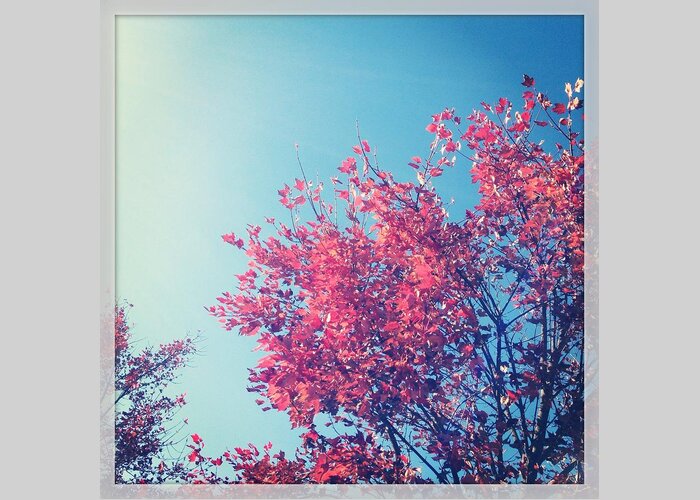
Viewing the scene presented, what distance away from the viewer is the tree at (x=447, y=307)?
3.13 meters

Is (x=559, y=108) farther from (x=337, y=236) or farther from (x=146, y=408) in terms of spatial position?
(x=146, y=408)

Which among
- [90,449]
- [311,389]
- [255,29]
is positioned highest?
[255,29]

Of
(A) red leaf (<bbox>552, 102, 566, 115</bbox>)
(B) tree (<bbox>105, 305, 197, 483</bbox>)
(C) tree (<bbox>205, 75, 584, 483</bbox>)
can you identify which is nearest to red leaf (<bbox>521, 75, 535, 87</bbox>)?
(C) tree (<bbox>205, 75, 584, 483</bbox>)

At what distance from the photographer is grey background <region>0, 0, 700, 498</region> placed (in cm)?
316

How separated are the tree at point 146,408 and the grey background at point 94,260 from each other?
Answer: 119 millimetres

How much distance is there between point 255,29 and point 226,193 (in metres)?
0.80

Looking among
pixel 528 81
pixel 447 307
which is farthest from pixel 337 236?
pixel 528 81

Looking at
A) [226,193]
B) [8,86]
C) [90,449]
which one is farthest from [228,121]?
[90,449]

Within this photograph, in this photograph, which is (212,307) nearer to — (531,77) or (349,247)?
(349,247)

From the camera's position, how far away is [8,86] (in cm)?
324

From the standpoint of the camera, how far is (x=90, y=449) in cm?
323

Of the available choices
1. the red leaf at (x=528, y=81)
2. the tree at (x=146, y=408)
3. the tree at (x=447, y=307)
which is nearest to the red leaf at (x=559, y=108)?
the tree at (x=447, y=307)

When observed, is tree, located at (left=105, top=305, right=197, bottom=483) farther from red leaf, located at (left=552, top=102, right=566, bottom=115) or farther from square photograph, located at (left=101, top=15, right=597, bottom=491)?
red leaf, located at (left=552, top=102, right=566, bottom=115)

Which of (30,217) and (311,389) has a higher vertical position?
(30,217)
